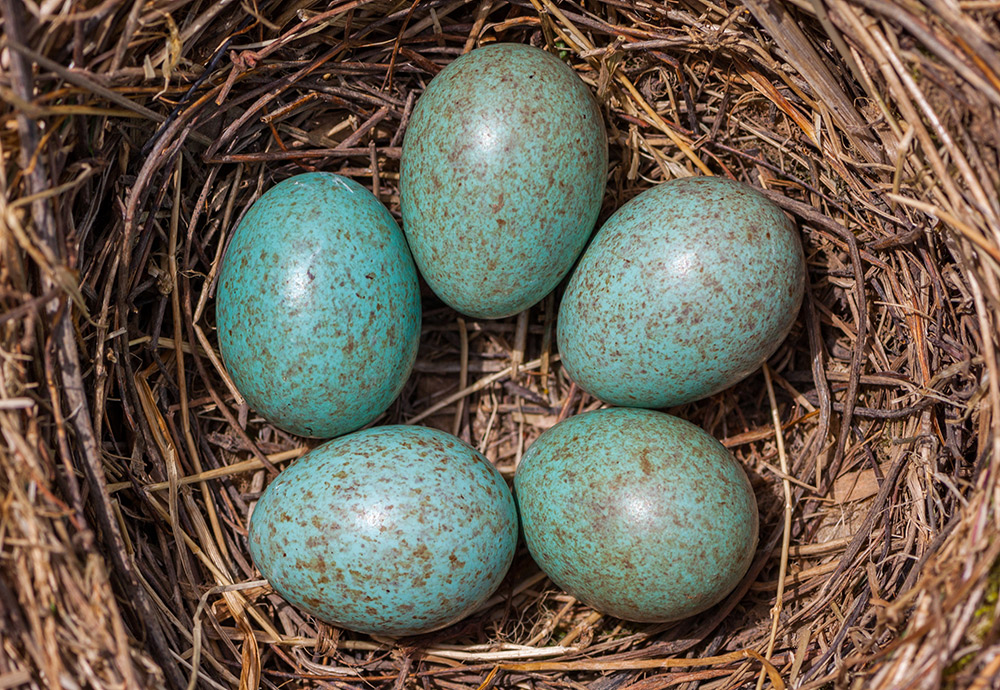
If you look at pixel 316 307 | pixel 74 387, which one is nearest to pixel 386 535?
pixel 316 307

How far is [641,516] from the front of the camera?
1.89 metres

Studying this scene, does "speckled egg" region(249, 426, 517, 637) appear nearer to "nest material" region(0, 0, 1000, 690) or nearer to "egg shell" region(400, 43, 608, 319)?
"nest material" region(0, 0, 1000, 690)

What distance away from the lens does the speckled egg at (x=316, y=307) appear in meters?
1.92

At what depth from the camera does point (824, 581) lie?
216 cm

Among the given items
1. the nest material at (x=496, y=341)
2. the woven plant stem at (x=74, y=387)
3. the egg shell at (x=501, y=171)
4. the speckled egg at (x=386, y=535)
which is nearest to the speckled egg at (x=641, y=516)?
the speckled egg at (x=386, y=535)

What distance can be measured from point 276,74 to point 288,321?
0.74 m

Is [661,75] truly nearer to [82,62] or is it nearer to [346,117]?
[346,117]

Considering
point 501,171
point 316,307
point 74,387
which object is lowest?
point 74,387

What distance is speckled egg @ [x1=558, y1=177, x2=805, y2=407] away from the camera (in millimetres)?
1924

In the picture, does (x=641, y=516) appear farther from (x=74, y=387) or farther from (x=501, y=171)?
(x=74, y=387)

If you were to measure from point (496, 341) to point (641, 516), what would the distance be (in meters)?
0.82

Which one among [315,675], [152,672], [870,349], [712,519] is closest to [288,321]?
[152,672]

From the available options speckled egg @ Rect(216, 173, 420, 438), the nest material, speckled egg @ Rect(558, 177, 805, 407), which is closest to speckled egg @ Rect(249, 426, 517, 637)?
speckled egg @ Rect(216, 173, 420, 438)

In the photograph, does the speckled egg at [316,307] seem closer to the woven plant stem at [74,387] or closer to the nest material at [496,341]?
the nest material at [496,341]
